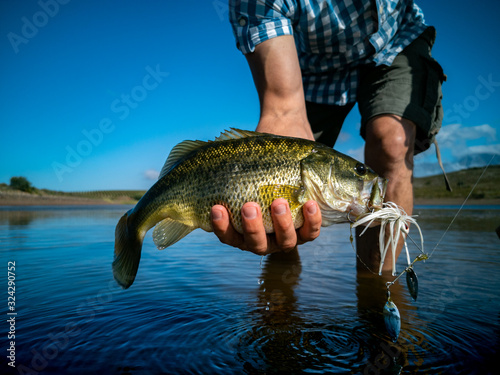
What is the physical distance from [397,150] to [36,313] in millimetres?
4157

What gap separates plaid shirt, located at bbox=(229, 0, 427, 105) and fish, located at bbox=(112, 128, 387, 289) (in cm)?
147

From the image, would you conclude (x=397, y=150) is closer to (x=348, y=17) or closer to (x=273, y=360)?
(x=348, y=17)

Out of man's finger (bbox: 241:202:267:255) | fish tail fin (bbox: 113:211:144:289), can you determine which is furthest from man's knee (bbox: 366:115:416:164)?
fish tail fin (bbox: 113:211:144:289)

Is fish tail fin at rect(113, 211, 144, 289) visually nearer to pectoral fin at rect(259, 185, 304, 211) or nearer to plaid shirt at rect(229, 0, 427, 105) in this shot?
pectoral fin at rect(259, 185, 304, 211)

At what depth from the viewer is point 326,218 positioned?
2727 millimetres

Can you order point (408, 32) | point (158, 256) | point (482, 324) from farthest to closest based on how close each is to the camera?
point (158, 256)
point (408, 32)
point (482, 324)

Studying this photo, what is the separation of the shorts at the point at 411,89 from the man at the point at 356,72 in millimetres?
12

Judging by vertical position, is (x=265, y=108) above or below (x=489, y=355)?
above

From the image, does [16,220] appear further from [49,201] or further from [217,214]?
[49,201]

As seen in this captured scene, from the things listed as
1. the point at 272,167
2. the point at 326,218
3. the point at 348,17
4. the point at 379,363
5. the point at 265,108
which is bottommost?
the point at 379,363

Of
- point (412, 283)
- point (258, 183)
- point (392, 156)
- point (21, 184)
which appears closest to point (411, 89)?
point (392, 156)

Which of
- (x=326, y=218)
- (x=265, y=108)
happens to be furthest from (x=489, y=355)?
(x=265, y=108)

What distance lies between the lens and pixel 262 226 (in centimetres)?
261

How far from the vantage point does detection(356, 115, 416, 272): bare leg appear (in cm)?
416
